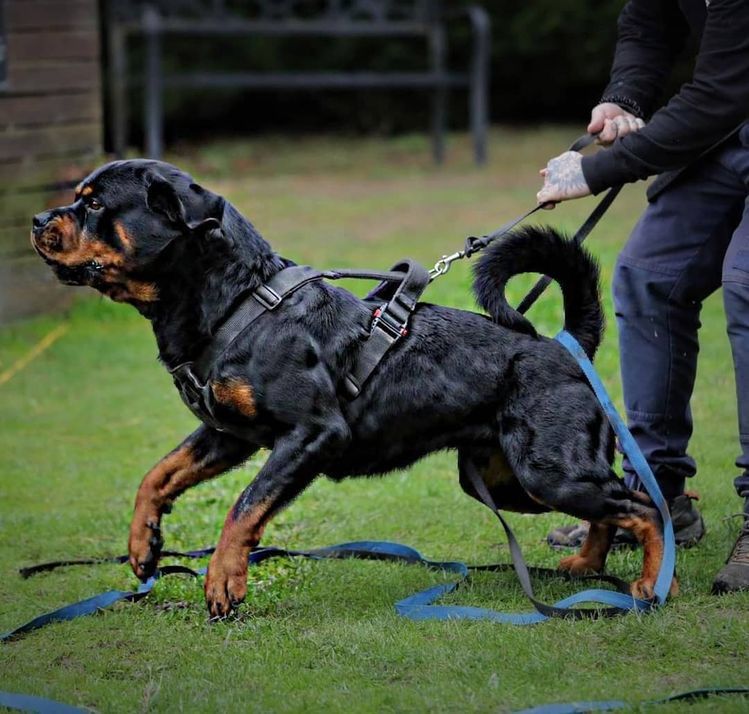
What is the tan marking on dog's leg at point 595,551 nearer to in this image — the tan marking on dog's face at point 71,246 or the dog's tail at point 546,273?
the dog's tail at point 546,273

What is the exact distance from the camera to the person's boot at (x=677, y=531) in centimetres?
498

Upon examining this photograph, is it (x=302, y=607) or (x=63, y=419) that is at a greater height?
(x=302, y=607)

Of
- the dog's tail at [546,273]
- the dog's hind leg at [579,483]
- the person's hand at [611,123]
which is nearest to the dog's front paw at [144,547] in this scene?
the dog's hind leg at [579,483]

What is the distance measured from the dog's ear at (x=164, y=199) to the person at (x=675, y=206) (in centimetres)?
131

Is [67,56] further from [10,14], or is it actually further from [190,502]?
[190,502]

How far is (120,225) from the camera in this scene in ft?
13.7

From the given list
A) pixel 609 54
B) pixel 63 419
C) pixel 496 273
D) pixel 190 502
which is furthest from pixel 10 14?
pixel 609 54

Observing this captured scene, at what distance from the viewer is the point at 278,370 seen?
4168 mm

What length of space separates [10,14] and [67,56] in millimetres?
624

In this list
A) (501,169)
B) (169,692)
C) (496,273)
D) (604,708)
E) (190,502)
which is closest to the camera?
(604,708)

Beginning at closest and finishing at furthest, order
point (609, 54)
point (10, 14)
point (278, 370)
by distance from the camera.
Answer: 1. point (278, 370)
2. point (10, 14)
3. point (609, 54)

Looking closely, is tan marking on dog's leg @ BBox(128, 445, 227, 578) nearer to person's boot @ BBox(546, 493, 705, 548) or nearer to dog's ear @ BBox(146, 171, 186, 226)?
dog's ear @ BBox(146, 171, 186, 226)

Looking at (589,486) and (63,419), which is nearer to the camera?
(589,486)

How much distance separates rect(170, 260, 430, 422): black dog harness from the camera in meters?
4.22
